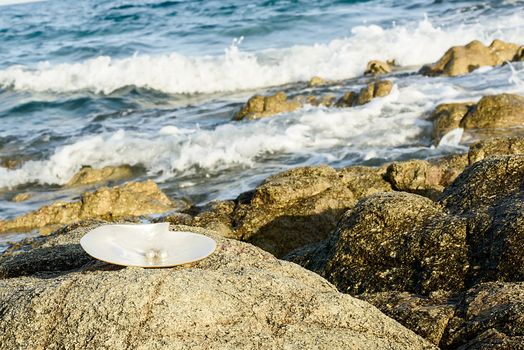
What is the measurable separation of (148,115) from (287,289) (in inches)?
570

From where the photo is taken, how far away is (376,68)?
19.2 m

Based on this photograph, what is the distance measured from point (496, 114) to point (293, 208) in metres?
5.54

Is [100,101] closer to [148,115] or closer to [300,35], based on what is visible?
[148,115]

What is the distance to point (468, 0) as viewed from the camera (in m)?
28.8

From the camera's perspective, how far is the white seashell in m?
3.29

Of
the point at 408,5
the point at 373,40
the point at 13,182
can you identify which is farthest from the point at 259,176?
the point at 408,5

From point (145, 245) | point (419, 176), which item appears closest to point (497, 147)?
point (419, 176)

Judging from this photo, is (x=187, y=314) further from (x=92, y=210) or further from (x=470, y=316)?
(x=92, y=210)

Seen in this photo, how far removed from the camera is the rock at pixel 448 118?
1172 centimetres

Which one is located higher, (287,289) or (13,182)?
(287,289)

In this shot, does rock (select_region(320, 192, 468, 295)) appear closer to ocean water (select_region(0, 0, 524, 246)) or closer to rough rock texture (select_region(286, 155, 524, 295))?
rough rock texture (select_region(286, 155, 524, 295))

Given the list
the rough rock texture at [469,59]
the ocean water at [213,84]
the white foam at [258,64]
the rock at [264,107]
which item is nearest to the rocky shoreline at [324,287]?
the ocean water at [213,84]

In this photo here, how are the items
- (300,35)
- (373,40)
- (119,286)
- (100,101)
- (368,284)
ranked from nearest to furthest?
(119,286)
(368,284)
(100,101)
(373,40)
(300,35)

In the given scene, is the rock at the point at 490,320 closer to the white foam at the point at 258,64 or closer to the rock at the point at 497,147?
the rock at the point at 497,147
